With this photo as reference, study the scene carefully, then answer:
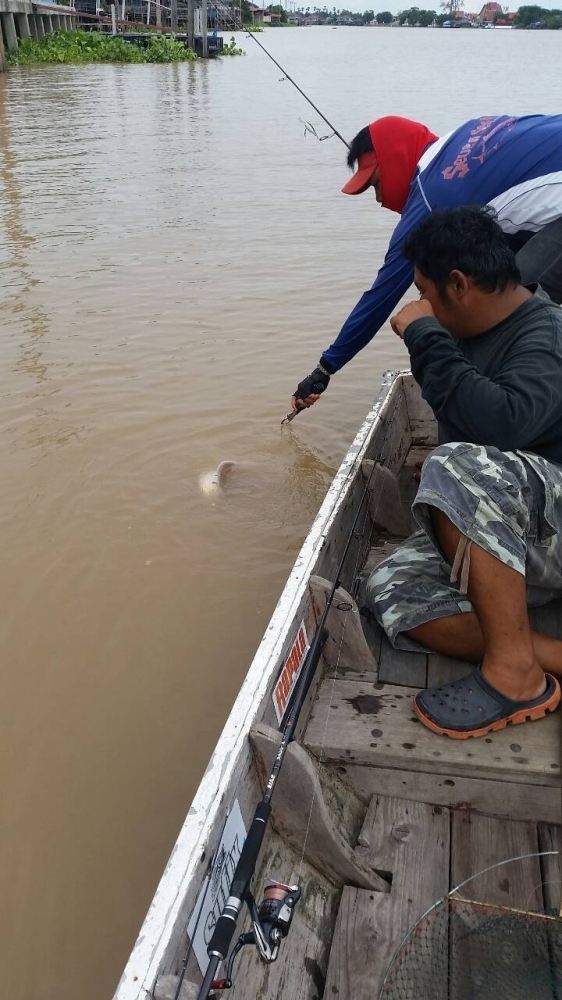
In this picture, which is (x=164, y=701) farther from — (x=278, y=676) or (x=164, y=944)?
(x=164, y=944)

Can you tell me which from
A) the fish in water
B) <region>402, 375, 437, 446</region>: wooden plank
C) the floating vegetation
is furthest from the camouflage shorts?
the floating vegetation

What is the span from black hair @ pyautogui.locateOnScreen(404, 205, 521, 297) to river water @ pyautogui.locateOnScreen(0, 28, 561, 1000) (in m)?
2.22

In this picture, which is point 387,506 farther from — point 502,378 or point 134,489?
point 134,489

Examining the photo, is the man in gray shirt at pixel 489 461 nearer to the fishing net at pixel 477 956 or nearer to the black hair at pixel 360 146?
the fishing net at pixel 477 956

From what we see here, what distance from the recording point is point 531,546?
241 cm

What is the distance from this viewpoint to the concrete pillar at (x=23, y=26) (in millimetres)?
42750

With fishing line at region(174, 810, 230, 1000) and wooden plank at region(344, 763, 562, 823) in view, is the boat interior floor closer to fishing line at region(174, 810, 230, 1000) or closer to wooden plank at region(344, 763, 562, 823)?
wooden plank at region(344, 763, 562, 823)

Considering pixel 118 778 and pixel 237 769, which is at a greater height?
pixel 237 769

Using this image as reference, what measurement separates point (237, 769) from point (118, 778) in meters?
1.53

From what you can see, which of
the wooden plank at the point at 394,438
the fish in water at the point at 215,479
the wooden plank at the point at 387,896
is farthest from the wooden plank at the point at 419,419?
the wooden plank at the point at 387,896

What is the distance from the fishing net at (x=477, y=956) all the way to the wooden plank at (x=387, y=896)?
0.10 metres

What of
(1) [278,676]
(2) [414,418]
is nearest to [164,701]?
(1) [278,676]

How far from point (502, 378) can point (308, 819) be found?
1461 mm

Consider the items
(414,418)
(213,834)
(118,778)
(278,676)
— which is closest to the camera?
(213,834)
